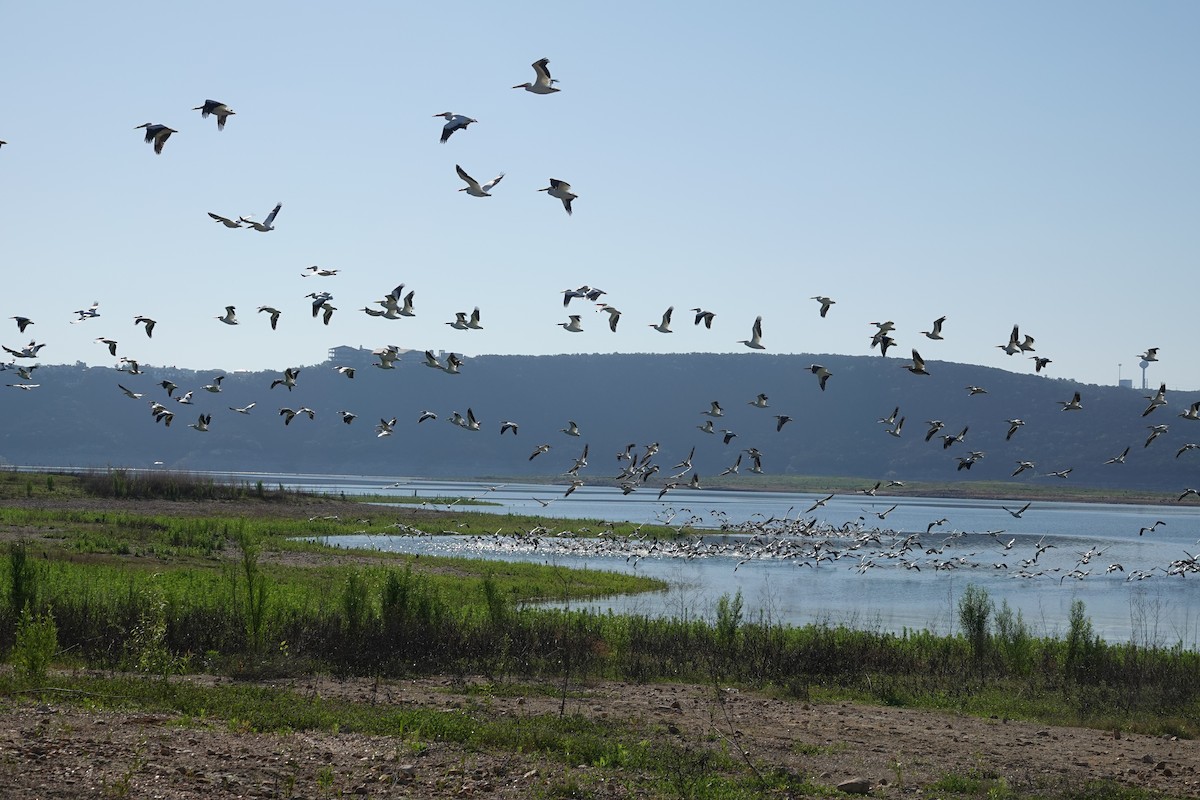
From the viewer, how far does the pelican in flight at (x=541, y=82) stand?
60.0ft

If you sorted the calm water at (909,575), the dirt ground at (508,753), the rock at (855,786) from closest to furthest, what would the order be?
the dirt ground at (508,753) < the rock at (855,786) < the calm water at (909,575)

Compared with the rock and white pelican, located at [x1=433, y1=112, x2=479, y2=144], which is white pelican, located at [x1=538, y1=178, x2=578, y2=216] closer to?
white pelican, located at [x1=433, y1=112, x2=479, y2=144]

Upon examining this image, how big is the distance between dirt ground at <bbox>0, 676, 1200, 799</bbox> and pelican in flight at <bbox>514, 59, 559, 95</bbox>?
948cm

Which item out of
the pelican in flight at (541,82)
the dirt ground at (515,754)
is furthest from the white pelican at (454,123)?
the dirt ground at (515,754)

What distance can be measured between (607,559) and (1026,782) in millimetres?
43135

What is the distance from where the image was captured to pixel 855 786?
42.4 feet

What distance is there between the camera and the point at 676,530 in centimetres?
7312

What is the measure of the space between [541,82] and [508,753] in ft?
34.1

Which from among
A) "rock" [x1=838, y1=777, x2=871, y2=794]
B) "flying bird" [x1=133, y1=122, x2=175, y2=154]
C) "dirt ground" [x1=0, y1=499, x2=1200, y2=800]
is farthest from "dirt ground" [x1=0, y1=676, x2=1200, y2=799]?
"flying bird" [x1=133, y1=122, x2=175, y2=154]

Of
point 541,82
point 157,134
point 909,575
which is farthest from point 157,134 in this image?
point 909,575

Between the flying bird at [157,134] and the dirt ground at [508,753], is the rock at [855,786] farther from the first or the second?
the flying bird at [157,134]

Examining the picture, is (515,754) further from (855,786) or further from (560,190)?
(560,190)

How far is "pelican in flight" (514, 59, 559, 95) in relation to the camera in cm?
1830

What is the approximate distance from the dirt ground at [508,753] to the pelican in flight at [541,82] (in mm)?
9478
